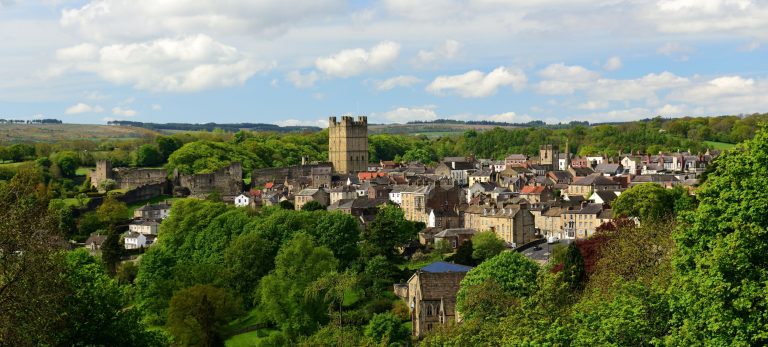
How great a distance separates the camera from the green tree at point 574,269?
37406 mm

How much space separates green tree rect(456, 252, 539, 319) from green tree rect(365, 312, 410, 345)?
382 cm

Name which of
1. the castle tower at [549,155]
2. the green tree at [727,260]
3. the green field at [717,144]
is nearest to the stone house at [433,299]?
the green tree at [727,260]

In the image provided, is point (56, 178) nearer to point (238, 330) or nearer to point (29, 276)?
point (238, 330)

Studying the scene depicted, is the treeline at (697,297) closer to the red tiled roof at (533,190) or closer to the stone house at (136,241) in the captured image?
the red tiled roof at (533,190)

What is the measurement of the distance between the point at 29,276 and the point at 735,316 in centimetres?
1403

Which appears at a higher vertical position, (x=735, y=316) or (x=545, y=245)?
(x=735, y=316)

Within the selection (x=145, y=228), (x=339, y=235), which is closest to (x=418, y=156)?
(x=145, y=228)

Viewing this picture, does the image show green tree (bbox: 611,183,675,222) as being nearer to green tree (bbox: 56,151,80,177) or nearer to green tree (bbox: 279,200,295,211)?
green tree (bbox: 279,200,295,211)

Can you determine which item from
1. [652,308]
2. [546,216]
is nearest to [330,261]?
[546,216]

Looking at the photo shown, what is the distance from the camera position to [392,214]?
6612 centimetres

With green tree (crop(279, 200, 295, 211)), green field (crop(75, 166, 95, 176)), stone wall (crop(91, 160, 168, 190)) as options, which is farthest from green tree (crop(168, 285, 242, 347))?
green field (crop(75, 166, 95, 176))

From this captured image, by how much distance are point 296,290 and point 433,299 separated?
8139 mm

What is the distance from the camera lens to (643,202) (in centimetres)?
6184

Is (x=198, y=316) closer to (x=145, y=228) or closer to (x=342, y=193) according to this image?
(x=145, y=228)
